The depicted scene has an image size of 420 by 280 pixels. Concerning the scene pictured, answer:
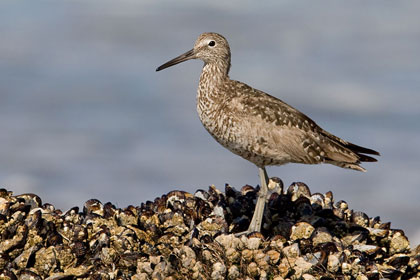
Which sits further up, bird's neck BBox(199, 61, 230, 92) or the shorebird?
bird's neck BBox(199, 61, 230, 92)

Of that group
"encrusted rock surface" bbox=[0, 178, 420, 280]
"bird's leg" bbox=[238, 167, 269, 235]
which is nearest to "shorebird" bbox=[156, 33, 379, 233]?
"bird's leg" bbox=[238, 167, 269, 235]

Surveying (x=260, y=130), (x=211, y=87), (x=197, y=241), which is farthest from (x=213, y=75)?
(x=197, y=241)

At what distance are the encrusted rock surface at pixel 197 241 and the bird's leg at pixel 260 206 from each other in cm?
41

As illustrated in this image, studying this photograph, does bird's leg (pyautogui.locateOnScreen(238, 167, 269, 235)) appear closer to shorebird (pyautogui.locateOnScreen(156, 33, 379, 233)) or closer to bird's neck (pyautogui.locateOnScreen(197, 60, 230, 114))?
shorebird (pyautogui.locateOnScreen(156, 33, 379, 233))

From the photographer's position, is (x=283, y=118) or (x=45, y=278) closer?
(x=45, y=278)

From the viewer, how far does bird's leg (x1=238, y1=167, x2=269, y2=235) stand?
1175cm

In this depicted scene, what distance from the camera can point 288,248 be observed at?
10.4 meters

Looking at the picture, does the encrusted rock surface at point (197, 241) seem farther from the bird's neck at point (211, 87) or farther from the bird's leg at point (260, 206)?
the bird's neck at point (211, 87)

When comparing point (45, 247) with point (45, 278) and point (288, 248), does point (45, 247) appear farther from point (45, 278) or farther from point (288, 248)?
point (288, 248)

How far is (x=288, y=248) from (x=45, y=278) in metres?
3.38

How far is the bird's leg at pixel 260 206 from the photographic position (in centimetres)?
1175

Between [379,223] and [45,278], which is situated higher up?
[379,223]

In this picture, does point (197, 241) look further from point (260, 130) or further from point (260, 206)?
point (260, 130)

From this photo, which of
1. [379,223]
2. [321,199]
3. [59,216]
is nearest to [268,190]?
[321,199]
